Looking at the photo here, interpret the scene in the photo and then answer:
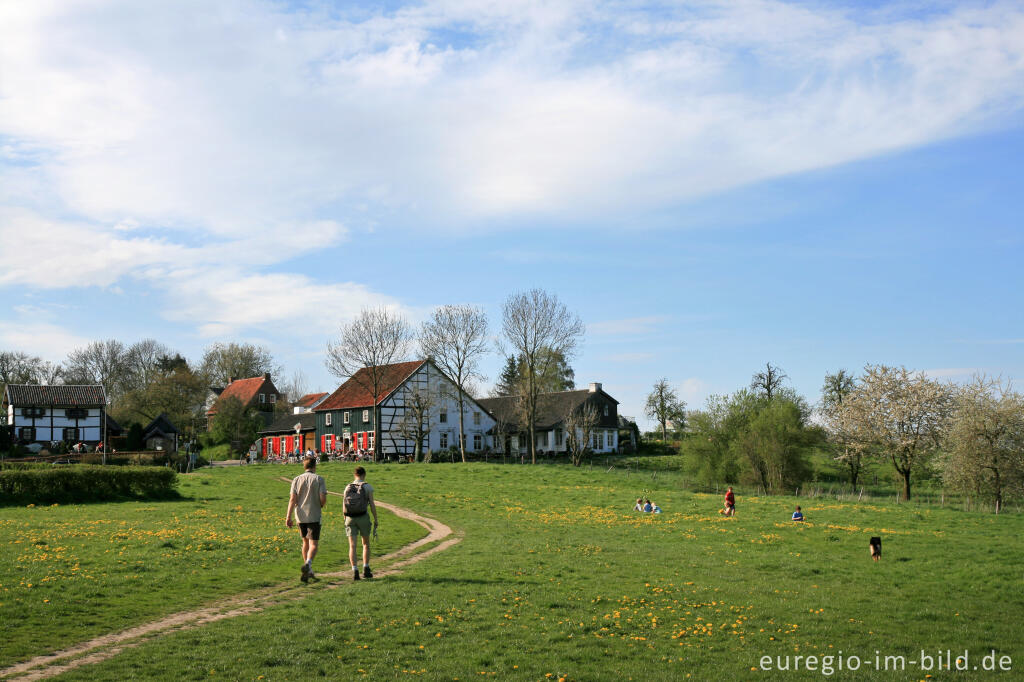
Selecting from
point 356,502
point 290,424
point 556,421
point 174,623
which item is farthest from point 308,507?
point 290,424

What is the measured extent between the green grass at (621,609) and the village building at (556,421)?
54920 mm

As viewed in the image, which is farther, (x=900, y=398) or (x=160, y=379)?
(x=160, y=379)

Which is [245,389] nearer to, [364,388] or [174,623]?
[364,388]

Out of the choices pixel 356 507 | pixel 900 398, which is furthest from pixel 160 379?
pixel 356 507

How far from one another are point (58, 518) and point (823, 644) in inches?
858

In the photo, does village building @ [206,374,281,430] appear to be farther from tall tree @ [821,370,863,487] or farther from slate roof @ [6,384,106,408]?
tall tree @ [821,370,863,487]

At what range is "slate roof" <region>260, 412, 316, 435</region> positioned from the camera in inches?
3054

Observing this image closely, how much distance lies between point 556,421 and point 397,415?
740 inches

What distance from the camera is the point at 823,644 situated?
432 inches

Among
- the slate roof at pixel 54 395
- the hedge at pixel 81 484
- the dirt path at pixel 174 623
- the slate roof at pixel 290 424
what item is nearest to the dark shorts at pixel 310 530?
the dirt path at pixel 174 623

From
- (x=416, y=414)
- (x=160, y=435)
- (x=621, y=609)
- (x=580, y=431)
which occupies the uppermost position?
(x=416, y=414)

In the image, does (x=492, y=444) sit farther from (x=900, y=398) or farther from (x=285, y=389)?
(x=285, y=389)

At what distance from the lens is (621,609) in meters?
12.5

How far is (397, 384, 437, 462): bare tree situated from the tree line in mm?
23181
